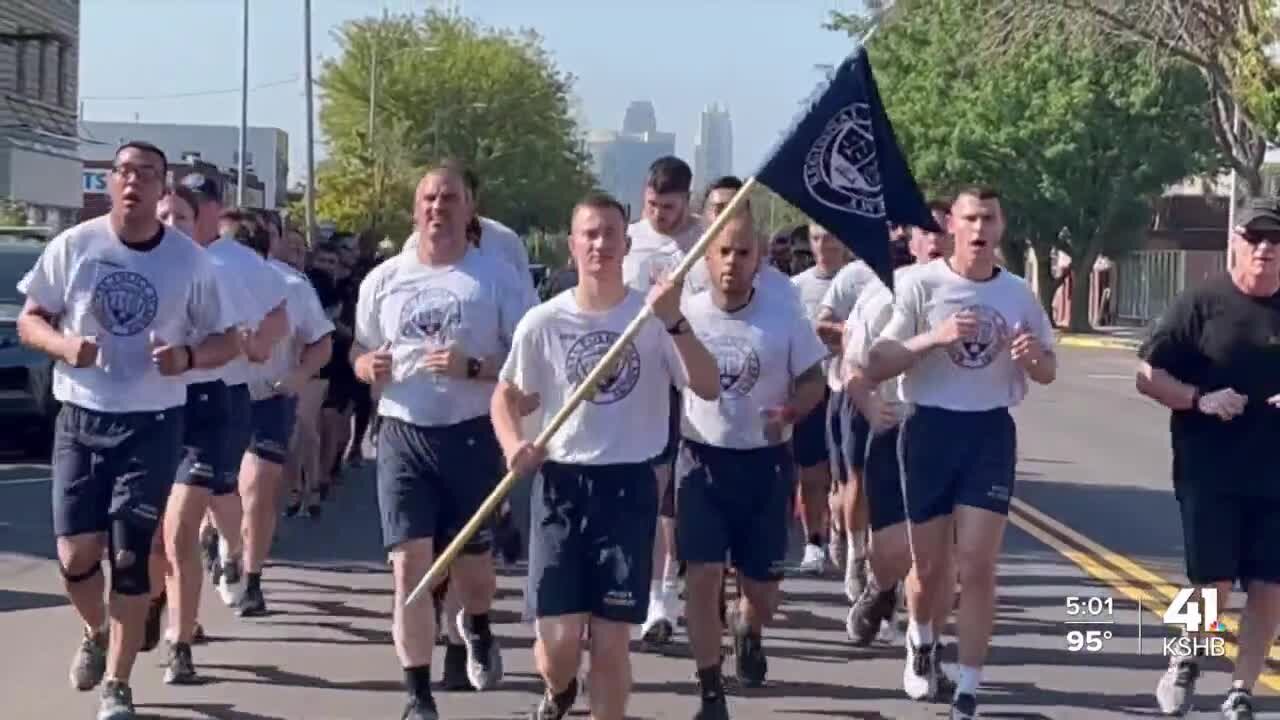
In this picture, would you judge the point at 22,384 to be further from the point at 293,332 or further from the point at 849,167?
the point at 849,167

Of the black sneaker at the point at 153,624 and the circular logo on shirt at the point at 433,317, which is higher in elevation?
the circular logo on shirt at the point at 433,317

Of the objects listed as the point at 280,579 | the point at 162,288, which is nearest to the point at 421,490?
the point at 162,288

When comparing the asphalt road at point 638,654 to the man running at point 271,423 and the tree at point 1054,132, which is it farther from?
the tree at point 1054,132

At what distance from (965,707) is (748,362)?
1.60m

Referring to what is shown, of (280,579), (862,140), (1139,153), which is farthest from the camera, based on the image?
(1139,153)

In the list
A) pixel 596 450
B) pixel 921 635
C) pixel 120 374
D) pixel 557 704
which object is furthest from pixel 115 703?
pixel 921 635

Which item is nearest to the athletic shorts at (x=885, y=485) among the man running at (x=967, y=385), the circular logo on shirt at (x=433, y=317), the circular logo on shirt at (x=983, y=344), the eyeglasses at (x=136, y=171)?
the man running at (x=967, y=385)

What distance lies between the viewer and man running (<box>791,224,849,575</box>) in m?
Result: 12.1

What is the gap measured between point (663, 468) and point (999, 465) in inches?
71.5

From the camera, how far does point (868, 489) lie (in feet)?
33.8

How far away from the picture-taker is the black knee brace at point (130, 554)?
27.2 feet

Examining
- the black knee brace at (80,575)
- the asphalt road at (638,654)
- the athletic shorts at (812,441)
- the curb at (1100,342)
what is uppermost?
the curb at (1100,342)

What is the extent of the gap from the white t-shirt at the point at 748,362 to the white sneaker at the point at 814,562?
427cm

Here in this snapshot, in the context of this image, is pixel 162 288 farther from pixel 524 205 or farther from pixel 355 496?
pixel 524 205
